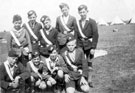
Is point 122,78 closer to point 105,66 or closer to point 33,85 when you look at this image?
point 105,66

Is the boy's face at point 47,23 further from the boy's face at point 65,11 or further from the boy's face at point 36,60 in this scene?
the boy's face at point 36,60

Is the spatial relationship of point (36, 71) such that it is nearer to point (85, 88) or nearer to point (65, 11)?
point (85, 88)

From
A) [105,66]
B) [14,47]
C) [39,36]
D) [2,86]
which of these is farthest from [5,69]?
[105,66]

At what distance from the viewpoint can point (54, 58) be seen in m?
6.36

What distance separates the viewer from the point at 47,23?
6602mm

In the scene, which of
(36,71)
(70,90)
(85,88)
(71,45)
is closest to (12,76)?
(36,71)

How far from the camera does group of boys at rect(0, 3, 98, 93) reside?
19.2 ft

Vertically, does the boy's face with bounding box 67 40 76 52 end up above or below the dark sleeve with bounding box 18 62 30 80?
above

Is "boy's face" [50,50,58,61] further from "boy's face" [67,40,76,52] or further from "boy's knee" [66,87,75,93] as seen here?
"boy's knee" [66,87,75,93]

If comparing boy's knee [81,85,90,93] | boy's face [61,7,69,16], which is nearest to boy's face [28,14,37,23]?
boy's face [61,7,69,16]

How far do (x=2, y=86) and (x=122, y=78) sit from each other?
339 centimetres

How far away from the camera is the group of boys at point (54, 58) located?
5.84 metres

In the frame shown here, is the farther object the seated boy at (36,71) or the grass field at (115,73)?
the grass field at (115,73)

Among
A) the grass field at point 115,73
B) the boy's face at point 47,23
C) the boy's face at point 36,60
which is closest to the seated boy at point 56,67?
the boy's face at point 36,60
